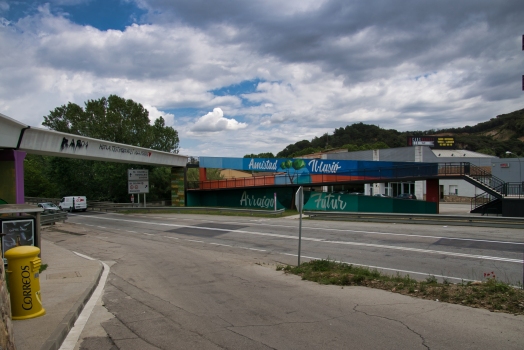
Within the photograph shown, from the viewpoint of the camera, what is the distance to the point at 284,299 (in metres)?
8.37

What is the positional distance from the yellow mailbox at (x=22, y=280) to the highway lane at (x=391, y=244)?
9.13 meters

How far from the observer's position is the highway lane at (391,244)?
485 inches

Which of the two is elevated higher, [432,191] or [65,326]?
[432,191]

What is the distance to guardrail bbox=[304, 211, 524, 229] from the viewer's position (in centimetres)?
2175

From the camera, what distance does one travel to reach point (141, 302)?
8.45m

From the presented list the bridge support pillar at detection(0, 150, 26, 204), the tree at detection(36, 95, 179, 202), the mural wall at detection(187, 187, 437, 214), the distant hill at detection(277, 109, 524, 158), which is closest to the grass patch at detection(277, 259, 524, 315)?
the bridge support pillar at detection(0, 150, 26, 204)

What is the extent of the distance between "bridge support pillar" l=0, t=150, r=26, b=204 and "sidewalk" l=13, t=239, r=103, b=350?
738 cm

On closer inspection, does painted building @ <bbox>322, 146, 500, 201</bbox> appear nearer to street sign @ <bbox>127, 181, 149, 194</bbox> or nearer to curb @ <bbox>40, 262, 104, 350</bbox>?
street sign @ <bbox>127, 181, 149, 194</bbox>

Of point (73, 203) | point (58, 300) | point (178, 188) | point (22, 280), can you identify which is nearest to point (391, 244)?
point (58, 300)

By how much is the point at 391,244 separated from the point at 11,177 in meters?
18.3

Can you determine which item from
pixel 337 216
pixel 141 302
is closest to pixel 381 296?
pixel 141 302

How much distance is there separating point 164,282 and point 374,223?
18188 millimetres

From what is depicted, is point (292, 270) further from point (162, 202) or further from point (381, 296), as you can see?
point (162, 202)

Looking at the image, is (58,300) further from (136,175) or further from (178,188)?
(178,188)
